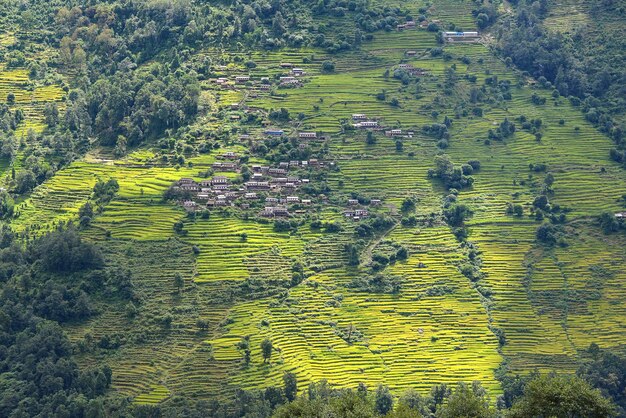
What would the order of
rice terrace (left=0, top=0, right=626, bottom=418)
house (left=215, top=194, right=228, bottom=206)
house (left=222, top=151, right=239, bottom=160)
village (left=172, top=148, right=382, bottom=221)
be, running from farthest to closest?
house (left=222, top=151, right=239, bottom=160)
house (left=215, top=194, right=228, bottom=206)
village (left=172, top=148, right=382, bottom=221)
rice terrace (left=0, top=0, right=626, bottom=418)

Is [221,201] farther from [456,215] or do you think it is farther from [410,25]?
[410,25]

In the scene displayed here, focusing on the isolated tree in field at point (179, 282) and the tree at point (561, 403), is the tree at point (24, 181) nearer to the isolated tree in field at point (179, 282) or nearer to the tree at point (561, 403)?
the isolated tree in field at point (179, 282)

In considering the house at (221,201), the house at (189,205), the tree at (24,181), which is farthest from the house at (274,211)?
the tree at (24,181)

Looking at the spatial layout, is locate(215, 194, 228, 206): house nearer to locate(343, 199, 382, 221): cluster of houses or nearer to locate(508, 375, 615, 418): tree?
locate(343, 199, 382, 221): cluster of houses

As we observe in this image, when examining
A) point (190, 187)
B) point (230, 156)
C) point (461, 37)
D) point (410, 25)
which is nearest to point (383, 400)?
point (190, 187)

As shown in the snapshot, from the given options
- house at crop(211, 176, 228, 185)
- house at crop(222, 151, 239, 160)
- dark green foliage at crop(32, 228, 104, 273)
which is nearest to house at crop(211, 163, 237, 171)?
house at crop(222, 151, 239, 160)
